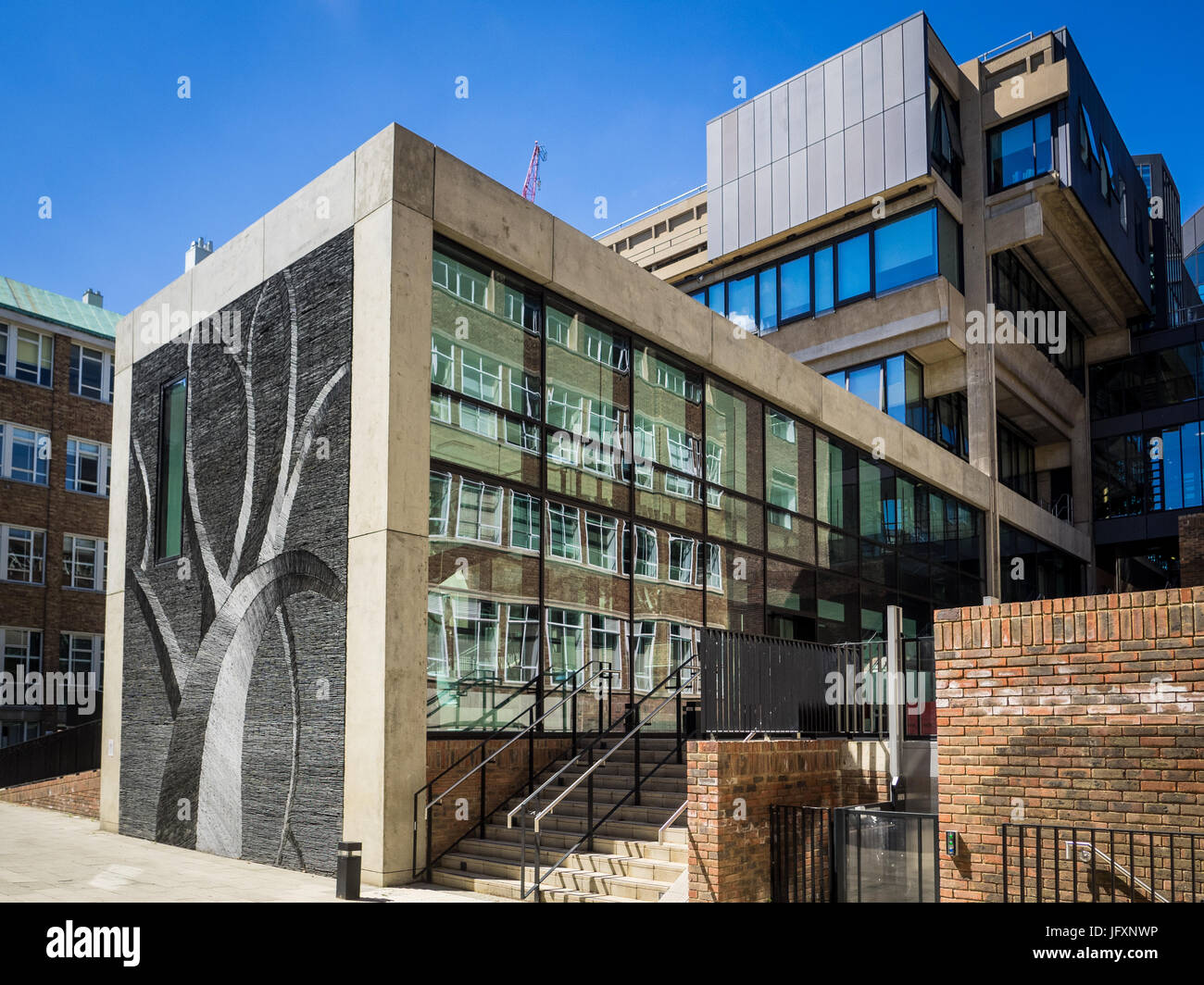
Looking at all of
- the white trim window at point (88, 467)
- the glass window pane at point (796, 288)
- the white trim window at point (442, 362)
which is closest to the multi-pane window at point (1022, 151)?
the glass window pane at point (796, 288)

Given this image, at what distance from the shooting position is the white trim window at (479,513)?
1336cm

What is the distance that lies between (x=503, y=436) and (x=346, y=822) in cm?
502

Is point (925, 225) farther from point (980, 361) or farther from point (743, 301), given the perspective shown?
point (743, 301)

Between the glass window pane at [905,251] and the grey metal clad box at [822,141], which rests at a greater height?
the grey metal clad box at [822,141]

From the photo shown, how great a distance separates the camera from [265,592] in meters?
14.3

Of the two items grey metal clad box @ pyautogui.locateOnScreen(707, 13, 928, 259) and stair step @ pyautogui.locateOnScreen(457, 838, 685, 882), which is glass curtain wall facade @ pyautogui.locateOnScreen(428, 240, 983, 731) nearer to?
stair step @ pyautogui.locateOnScreen(457, 838, 685, 882)

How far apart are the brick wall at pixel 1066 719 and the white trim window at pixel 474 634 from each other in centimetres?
610

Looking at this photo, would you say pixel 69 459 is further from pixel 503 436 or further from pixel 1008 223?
pixel 1008 223

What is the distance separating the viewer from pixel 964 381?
2811cm

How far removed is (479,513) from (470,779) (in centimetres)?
318

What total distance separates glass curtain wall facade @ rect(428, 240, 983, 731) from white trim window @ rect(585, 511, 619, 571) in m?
0.02

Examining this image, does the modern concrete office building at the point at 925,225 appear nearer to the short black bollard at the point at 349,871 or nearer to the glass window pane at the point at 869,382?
the glass window pane at the point at 869,382

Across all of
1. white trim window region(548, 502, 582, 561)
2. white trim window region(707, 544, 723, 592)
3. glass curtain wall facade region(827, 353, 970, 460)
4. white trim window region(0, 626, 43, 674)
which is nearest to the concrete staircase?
white trim window region(548, 502, 582, 561)
